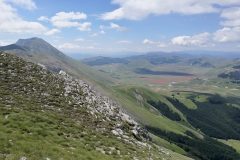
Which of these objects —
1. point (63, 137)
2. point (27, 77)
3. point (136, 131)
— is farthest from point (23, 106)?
point (136, 131)

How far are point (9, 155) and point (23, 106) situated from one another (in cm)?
1482

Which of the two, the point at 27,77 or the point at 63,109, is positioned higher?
the point at 27,77

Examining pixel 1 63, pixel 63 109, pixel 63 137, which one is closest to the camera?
pixel 63 137

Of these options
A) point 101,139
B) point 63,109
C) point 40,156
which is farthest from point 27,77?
point 40,156

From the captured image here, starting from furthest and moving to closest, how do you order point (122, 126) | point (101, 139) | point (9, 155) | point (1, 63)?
point (1, 63), point (122, 126), point (101, 139), point (9, 155)

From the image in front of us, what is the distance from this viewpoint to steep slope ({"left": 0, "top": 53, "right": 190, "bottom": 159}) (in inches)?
1247

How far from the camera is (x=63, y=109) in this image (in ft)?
153

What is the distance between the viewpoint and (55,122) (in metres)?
40.1

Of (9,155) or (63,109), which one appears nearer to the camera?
(9,155)

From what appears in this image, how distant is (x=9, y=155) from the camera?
27516 mm

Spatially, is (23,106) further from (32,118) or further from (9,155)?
(9,155)

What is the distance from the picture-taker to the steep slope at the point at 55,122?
31672mm

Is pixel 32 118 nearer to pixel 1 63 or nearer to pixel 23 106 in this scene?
pixel 23 106

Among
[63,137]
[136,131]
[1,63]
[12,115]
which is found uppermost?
[1,63]
